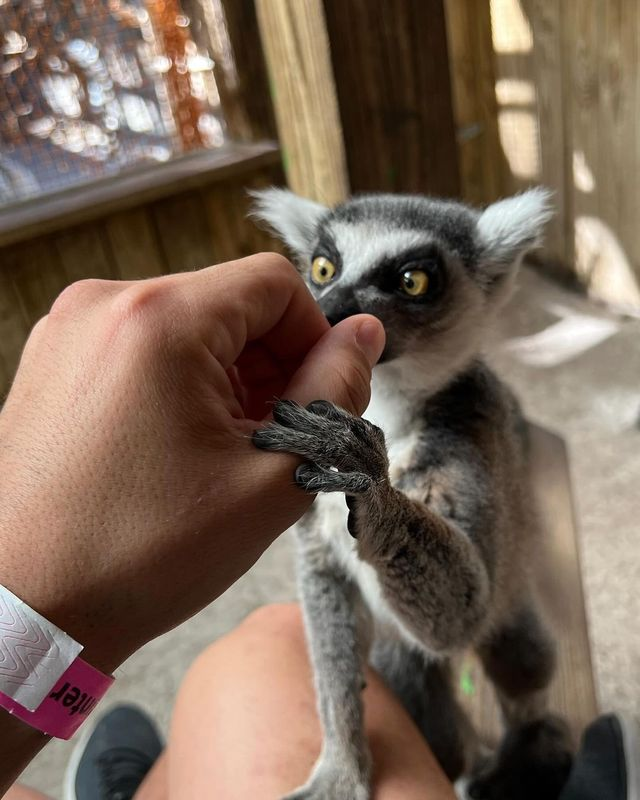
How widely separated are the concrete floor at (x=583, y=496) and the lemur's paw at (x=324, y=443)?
0.91 metres

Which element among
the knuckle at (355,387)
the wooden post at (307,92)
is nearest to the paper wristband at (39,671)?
the knuckle at (355,387)

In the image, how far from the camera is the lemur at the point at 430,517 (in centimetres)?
91

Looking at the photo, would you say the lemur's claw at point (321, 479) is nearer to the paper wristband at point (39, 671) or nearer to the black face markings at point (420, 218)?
the paper wristband at point (39, 671)

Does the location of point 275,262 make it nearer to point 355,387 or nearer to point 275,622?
point 355,387

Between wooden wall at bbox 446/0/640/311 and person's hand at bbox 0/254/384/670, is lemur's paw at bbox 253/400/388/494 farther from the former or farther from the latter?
wooden wall at bbox 446/0/640/311

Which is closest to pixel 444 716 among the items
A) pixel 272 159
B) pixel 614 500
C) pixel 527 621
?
pixel 527 621

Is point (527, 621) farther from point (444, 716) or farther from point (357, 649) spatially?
point (357, 649)

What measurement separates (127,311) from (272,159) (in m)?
1.80

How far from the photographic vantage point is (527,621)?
4.07ft

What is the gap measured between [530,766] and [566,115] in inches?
114

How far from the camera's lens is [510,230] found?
3.73ft

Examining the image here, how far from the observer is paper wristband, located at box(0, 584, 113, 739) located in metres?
0.50

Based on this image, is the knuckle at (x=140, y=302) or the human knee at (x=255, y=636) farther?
the human knee at (x=255, y=636)

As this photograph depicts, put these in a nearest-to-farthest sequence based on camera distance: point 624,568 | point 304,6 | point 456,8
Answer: point 304,6 → point 624,568 → point 456,8
